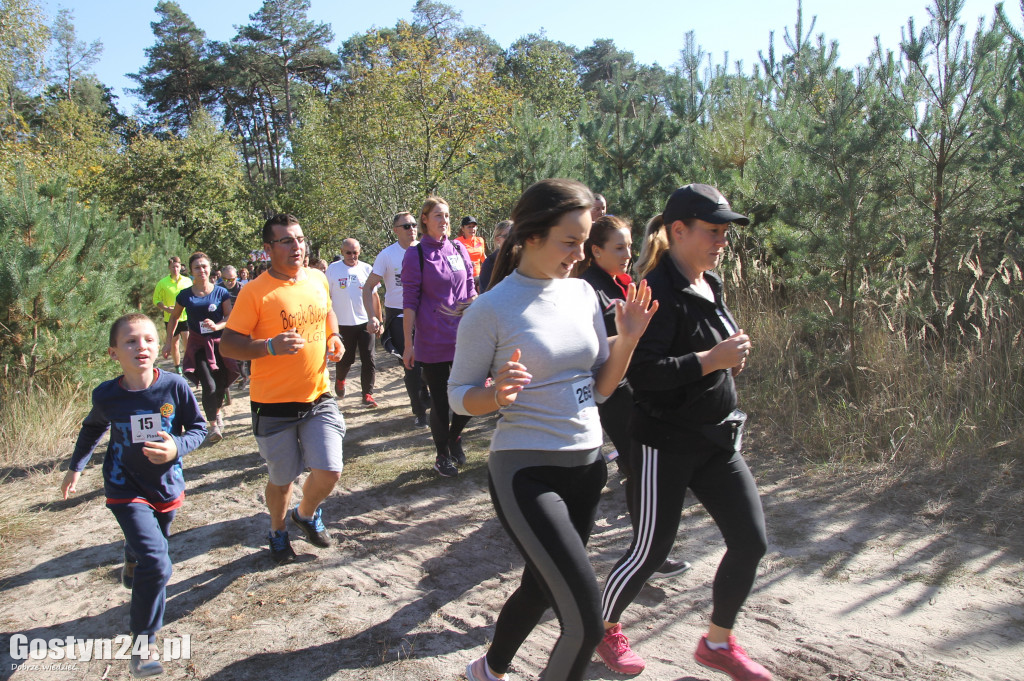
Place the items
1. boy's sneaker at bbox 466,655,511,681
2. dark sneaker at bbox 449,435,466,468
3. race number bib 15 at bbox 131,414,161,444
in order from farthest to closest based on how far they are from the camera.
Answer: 1. dark sneaker at bbox 449,435,466,468
2. race number bib 15 at bbox 131,414,161,444
3. boy's sneaker at bbox 466,655,511,681

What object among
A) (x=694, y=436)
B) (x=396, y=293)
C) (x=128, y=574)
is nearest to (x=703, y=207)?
(x=694, y=436)

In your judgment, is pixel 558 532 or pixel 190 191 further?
pixel 190 191

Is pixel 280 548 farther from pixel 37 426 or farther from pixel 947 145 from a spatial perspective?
pixel 947 145

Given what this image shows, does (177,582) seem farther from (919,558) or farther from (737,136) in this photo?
(737,136)

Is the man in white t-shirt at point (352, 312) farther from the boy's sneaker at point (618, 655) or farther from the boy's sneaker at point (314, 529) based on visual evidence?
the boy's sneaker at point (618, 655)

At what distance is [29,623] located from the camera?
11.7 feet

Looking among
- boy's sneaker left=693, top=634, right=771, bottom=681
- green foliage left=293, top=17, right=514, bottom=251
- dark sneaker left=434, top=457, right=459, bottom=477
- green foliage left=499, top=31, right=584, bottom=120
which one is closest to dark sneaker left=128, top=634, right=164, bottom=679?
boy's sneaker left=693, top=634, right=771, bottom=681

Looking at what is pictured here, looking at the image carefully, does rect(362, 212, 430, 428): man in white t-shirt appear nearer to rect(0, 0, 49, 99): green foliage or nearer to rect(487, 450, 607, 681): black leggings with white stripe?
rect(487, 450, 607, 681): black leggings with white stripe

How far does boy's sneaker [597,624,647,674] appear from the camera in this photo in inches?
112

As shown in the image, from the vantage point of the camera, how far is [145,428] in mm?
3367

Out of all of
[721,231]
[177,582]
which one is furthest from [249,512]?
[721,231]

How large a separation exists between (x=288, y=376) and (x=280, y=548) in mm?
1048

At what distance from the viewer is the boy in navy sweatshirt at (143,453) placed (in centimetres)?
308

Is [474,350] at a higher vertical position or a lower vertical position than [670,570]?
higher
